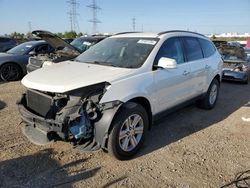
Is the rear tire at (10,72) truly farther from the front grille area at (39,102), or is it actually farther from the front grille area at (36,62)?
the front grille area at (39,102)

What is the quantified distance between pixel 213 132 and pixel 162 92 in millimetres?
1449

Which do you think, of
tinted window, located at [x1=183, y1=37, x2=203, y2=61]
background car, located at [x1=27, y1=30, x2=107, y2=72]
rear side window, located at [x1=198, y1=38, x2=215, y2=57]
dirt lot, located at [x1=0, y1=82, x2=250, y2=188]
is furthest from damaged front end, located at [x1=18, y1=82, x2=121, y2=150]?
background car, located at [x1=27, y1=30, x2=107, y2=72]

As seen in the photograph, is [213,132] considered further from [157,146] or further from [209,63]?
[209,63]

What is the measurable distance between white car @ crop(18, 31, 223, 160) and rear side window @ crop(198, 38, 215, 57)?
85 cm

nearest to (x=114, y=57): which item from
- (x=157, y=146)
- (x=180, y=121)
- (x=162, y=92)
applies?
(x=162, y=92)

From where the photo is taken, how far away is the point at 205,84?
19.6ft

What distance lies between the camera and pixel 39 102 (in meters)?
3.77

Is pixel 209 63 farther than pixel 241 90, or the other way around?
pixel 241 90

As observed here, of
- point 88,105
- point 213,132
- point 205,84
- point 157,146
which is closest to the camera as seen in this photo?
point 88,105

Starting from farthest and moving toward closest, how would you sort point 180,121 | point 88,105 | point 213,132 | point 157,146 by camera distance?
point 180,121
point 213,132
point 157,146
point 88,105

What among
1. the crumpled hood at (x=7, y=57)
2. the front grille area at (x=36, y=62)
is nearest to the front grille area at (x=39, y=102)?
the front grille area at (x=36, y=62)

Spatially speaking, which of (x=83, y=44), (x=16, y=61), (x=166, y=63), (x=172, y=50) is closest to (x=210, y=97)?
(x=172, y=50)

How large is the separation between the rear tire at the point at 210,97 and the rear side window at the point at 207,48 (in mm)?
706

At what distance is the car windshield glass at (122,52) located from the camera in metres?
4.25
